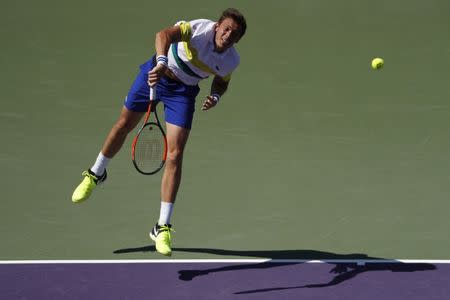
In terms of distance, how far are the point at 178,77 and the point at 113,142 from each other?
932 millimetres

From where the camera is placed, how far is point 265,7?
14523mm

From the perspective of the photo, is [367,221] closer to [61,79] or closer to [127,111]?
[127,111]

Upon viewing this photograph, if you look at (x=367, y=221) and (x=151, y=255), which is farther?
(x=367, y=221)

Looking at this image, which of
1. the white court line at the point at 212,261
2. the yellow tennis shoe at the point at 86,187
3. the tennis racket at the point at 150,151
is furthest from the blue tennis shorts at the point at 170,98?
the white court line at the point at 212,261

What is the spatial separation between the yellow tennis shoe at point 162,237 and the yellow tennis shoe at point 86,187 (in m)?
0.89

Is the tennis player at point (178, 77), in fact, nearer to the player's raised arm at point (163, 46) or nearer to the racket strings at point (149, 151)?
the player's raised arm at point (163, 46)

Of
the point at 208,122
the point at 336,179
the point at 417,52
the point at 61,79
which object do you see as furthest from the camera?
the point at 417,52

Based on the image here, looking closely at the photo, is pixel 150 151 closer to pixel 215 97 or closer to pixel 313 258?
pixel 215 97

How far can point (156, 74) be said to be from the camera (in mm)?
8219

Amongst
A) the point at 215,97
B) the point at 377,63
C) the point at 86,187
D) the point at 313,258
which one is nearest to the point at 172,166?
the point at 215,97

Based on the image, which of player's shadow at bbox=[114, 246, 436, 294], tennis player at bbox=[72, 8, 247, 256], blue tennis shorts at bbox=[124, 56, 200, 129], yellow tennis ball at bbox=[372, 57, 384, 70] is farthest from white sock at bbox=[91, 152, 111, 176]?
yellow tennis ball at bbox=[372, 57, 384, 70]

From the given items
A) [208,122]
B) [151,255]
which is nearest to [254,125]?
[208,122]

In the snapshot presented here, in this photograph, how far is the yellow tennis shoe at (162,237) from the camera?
852 cm

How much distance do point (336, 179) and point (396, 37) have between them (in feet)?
13.3
